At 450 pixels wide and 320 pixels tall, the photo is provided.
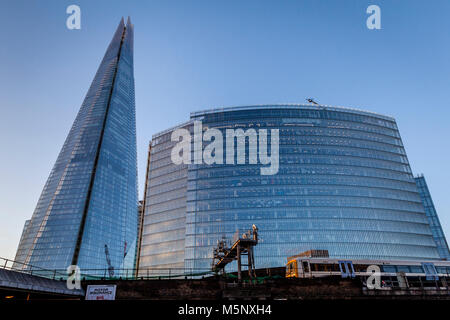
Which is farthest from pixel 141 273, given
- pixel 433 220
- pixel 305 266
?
pixel 433 220

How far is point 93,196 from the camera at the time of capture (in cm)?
14925

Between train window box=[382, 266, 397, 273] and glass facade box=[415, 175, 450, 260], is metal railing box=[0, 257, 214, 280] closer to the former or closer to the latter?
train window box=[382, 266, 397, 273]

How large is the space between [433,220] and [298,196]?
6715 cm

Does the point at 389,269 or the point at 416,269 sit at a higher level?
the point at 416,269

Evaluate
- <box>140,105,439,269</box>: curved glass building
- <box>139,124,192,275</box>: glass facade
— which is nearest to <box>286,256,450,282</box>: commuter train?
<box>140,105,439,269</box>: curved glass building

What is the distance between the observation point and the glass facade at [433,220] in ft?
360

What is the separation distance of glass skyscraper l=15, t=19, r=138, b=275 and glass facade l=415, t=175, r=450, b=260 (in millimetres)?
136794

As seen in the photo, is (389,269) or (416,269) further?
(416,269)

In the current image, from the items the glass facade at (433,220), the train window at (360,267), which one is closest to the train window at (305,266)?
the train window at (360,267)

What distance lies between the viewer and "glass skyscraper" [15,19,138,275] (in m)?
140

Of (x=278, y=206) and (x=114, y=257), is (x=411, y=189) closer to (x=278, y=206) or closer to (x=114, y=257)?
(x=278, y=206)

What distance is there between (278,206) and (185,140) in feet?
134

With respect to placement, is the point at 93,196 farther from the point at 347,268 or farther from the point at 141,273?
the point at 347,268
